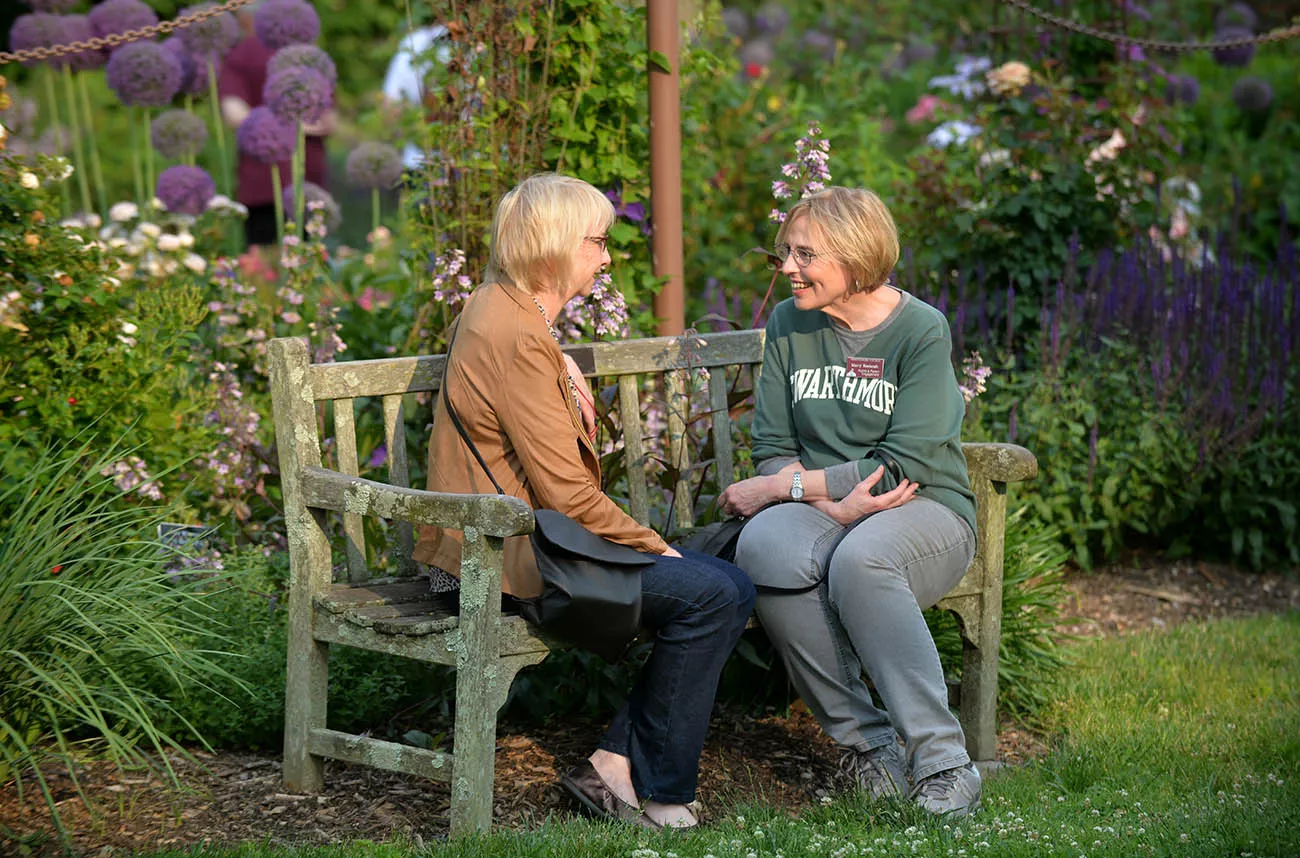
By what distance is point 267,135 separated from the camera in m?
5.69

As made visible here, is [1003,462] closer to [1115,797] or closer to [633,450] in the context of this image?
[1115,797]

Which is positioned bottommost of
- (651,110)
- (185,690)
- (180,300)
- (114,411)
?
(185,690)

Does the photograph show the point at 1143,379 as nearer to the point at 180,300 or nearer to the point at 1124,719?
the point at 1124,719

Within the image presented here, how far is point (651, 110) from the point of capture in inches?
175

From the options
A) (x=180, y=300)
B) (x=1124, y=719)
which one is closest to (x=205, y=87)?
(x=180, y=300)

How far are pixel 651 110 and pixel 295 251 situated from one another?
1278 millimetres

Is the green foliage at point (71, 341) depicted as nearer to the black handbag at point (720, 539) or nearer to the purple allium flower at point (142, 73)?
the black handbag at point (720, 539)

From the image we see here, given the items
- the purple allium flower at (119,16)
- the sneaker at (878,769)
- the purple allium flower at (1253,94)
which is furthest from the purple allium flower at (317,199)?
the purple allium flower at (1253,94)

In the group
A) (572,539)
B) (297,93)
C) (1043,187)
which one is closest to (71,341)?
(572,539)

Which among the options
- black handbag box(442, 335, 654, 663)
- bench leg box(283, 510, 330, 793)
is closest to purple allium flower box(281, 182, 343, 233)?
bench leg box(283, 510, 330, 793)

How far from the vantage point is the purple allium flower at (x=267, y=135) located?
567 centimetres

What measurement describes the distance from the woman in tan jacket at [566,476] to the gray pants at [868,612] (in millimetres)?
144

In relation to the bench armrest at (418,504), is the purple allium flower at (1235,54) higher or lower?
higher

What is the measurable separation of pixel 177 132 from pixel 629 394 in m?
2.96
